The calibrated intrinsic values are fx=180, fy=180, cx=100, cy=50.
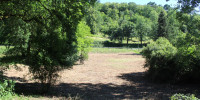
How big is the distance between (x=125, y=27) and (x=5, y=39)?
71.7 metres

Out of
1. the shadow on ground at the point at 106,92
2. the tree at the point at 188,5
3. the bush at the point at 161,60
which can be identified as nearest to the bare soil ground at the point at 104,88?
the shadow on ground at the point at 106,92

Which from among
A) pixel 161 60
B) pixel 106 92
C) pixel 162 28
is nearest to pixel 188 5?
pixel 161 60

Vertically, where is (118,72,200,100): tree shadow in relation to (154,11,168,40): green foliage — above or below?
below

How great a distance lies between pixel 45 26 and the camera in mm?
9328

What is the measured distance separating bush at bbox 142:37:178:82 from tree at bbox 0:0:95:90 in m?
7.53

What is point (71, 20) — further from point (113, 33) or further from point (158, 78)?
point (113, 33)

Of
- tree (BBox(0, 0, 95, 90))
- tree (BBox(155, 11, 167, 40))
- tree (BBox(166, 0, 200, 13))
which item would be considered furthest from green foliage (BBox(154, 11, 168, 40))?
tree (BBox(0, 0, 95, 90))

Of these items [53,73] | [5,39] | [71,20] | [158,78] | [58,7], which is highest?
[58,7]

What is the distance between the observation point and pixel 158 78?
14.9m

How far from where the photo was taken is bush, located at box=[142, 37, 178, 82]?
1380 centimetres

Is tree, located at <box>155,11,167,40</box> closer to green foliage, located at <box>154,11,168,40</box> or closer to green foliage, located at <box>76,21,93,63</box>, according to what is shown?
green foliage, located at <box>154,11,168,40</box>

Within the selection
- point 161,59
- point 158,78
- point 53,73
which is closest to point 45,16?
point 53,73

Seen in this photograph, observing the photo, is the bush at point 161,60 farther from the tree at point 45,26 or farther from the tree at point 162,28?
the tree at point 162,28

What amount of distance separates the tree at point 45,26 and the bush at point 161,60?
24.7 ft
